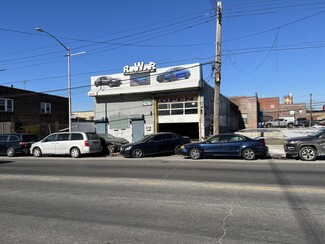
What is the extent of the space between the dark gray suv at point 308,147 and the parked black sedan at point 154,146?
6.81 meters

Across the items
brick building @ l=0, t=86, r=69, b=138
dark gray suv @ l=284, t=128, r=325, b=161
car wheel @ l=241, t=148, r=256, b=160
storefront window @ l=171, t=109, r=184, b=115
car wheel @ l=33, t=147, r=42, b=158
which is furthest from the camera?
brick building @ l=0, t=86, r=69, b=138

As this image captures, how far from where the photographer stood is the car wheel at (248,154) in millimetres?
16516

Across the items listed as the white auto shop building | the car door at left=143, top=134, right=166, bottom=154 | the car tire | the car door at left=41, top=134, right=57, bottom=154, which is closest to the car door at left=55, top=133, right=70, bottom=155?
the car door at left=41, top=134, right=57, bottom=154

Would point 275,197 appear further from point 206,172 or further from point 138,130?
point 138,130

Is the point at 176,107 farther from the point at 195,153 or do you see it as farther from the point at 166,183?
the point at 166,183

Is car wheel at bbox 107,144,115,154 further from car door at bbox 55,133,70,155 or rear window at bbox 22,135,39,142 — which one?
rear window at bbox 22,135,39,142

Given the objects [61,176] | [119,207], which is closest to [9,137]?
[61,176]

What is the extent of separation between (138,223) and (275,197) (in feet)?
11.0

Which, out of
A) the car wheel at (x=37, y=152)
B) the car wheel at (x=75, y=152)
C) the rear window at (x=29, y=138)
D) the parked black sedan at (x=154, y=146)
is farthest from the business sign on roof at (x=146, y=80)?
the car wheel at (x=37, y=152)

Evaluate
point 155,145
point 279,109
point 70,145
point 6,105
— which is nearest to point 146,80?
point 155,145

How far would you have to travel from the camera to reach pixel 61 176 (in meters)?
11.4

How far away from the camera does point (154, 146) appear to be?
19.6m

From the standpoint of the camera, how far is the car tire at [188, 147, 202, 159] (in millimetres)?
17516

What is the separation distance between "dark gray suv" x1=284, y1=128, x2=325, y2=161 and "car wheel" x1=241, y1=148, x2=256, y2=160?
1.65 m
